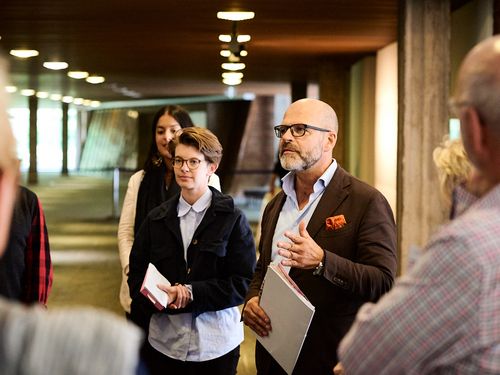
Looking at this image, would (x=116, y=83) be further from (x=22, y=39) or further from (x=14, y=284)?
(x=14, y=284)

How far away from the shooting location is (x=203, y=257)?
4121 millimetres

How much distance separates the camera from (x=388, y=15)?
33.2 feet

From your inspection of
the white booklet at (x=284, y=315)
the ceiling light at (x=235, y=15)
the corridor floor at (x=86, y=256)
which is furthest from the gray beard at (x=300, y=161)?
the ceiling light at (x=235, y=15)

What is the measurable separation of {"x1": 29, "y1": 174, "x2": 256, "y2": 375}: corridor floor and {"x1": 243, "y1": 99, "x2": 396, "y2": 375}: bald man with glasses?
341 cm

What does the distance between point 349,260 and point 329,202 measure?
0.29 meters

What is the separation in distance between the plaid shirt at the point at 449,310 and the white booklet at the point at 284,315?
1417mm

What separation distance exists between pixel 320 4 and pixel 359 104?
724 centimetres

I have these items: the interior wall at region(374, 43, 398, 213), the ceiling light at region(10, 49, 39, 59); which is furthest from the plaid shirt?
the ceiling light at region(10, 49, 39, 59)

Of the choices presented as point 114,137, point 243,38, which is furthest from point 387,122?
point 114,137

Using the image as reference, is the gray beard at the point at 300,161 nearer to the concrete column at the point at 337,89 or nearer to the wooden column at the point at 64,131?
the concrete column at the point at 337,89

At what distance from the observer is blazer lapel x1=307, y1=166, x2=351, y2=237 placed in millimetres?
3576

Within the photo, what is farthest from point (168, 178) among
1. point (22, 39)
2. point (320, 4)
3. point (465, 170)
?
point (22, 39)

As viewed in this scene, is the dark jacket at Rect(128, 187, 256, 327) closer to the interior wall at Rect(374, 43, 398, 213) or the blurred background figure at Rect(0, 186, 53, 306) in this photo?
the blurred background figure at Rect(0, 186, 53, 306)

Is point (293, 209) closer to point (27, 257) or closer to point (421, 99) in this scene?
point (27, 257)
